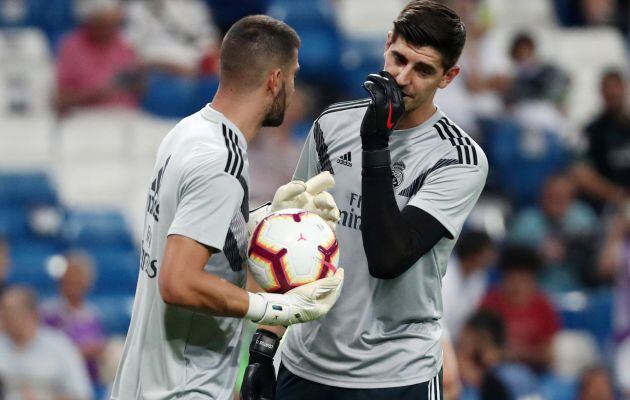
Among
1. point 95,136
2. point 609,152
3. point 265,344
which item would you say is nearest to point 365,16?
point 609,152

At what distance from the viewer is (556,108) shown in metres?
10.8

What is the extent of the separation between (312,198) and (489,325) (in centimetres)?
372

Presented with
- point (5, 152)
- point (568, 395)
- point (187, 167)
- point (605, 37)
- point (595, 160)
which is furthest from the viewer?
point (605, 37)

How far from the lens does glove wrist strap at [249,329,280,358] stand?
4.47 metres

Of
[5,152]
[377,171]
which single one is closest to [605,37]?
[5,152]

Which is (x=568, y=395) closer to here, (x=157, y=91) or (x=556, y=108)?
(x=556, y=108)

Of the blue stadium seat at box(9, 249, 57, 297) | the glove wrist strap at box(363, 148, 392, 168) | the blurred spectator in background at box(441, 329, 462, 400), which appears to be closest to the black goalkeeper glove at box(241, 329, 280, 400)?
the glove wrist strap at box(363, 148, 392, 168)

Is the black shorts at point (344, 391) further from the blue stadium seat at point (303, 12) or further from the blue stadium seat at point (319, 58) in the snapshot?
the blue stadium seat at point (303, 12)

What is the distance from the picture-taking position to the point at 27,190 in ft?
30.3

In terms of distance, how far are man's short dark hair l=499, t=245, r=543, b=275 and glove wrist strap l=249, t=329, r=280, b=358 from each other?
180 inches

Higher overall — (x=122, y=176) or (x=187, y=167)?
(x=187, y=167)

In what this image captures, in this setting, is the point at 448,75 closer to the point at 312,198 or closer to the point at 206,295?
the point at 312,198

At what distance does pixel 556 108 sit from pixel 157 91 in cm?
348

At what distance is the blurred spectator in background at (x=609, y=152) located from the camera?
33.2ft
